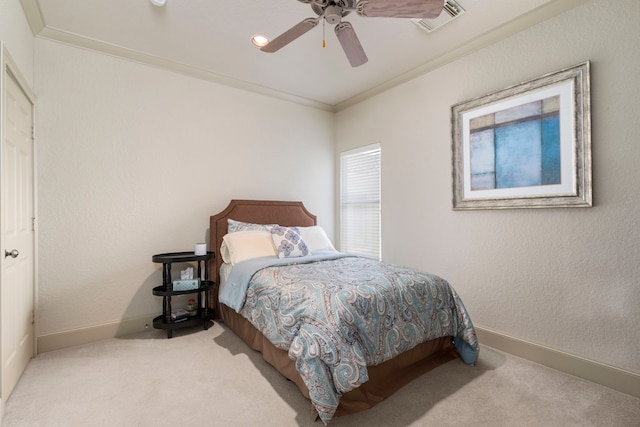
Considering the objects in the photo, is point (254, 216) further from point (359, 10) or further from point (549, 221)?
point (549, 221)

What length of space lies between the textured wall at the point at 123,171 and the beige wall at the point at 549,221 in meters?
2.12

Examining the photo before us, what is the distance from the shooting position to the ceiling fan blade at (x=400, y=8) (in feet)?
5.62

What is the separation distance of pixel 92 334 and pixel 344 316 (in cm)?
262

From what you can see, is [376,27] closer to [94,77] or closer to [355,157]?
[355,157]

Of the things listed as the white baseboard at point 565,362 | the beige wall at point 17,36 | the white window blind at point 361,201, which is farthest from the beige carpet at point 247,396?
the beige wall at point 17,36

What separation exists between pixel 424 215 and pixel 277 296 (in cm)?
199

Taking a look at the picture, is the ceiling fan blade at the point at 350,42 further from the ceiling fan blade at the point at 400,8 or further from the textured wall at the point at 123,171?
the textured wall at the point at 123,171

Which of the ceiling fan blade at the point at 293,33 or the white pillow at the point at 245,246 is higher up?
the ceiling fan blade at the point at 293,33

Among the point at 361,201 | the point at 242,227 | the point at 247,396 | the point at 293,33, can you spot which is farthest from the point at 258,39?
the point at 247,396

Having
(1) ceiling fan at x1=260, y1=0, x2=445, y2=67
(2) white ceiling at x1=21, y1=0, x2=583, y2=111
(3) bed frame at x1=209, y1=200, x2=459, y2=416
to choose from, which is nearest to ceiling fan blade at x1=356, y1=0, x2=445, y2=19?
(1) ceiling fan at x1=260, y1=0, x2=445, y2=67

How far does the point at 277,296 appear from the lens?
2160 mm

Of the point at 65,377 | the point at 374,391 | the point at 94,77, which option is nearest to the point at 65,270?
the point at 65,377

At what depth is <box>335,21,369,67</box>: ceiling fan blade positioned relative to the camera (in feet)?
6.54

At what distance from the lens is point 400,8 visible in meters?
1.77
